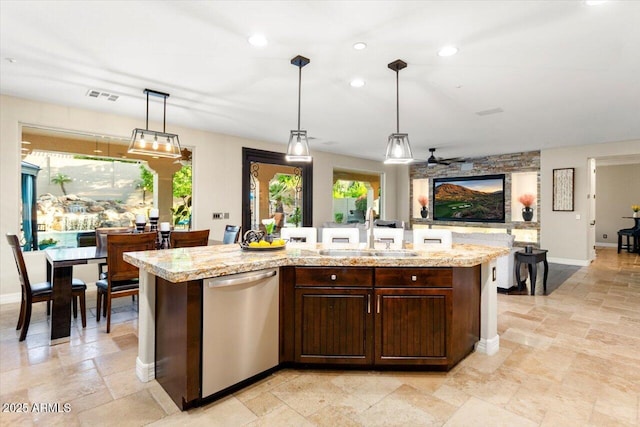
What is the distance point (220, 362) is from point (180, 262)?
0.71 meters

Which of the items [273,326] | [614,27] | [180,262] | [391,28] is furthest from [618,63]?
[180,262]

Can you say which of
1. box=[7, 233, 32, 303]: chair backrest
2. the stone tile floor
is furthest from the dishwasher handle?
box=[7, 233, 32, 303]: chair backrest

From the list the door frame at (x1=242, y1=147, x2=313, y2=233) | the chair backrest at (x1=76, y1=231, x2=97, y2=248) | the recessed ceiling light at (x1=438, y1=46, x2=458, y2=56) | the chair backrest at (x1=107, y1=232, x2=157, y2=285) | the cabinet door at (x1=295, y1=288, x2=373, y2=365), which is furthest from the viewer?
the door frame at (x1=242, y1=147, x2=313, y2=233)

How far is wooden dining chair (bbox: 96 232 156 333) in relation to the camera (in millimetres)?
3256

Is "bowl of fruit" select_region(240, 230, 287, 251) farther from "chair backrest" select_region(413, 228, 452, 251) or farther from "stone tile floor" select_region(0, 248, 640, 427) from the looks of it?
"chair backrest" select_region(413, 228, 452, 251)

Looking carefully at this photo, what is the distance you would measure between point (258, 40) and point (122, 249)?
93.1 inches

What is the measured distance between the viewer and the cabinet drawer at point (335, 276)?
2477 mm

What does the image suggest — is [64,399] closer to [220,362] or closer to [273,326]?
[220,362]

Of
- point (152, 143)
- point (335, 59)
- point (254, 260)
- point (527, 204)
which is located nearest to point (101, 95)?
point (152, 143)

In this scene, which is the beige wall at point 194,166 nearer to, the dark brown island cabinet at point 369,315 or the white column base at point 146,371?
the white column base at point 146,371

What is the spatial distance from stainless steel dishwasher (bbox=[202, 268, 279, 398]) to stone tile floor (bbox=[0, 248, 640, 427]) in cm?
16

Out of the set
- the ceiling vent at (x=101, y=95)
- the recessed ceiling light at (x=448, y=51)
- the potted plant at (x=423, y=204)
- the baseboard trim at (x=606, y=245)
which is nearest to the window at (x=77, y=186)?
the ceiling vent at (x=101, y=95)

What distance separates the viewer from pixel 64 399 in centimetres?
220

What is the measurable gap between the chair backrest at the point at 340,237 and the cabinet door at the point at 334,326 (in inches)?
35.2
